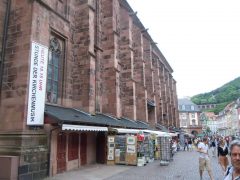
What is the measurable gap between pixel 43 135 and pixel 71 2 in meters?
10.1

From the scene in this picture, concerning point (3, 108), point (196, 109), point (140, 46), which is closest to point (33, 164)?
point (3, 108)

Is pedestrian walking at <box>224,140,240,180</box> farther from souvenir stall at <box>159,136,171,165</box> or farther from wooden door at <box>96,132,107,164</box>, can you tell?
wooden door at <box>96,132,107,164</box>

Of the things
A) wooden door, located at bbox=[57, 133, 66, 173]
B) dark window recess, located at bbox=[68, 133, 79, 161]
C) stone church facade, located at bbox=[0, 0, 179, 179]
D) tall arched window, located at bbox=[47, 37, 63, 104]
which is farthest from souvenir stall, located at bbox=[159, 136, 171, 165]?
tall arched window, located at bbox=[47, 37, 63, 104]

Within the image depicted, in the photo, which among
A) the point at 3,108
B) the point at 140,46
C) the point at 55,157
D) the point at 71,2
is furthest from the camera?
the point at 140,46

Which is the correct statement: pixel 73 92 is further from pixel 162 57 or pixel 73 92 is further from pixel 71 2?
pixel 162 57

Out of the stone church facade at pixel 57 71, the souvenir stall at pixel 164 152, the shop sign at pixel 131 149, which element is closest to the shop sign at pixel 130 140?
the shop sign at pixel 131 149

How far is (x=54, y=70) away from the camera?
15.5 m

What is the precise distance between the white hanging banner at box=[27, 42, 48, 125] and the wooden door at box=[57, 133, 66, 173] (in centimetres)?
250

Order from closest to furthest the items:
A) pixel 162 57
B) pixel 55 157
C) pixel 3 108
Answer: pixel 3 108 → pixel 55 157 → pixel 162 57

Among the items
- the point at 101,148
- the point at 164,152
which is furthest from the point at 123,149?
the point at 164,152

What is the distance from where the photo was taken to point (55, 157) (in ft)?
44.3

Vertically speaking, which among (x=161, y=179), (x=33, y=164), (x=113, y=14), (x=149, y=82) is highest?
(x=113, y=14)

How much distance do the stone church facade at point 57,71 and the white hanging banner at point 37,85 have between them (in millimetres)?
205

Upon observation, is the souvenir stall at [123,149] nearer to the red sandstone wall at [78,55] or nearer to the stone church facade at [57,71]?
the stone church facade at [57,71]
